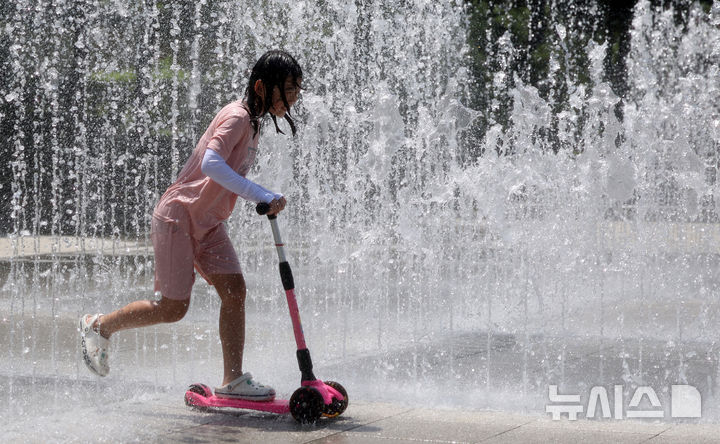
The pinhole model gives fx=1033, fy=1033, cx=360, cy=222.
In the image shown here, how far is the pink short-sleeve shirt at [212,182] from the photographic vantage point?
4504mm

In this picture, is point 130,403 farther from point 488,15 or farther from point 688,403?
point 488,15

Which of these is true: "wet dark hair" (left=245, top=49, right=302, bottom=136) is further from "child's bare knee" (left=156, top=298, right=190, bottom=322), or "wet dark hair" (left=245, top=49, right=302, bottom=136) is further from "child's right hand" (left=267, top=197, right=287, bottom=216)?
"child's bare knee" (left=156, top=298, right=190, bottom=322)

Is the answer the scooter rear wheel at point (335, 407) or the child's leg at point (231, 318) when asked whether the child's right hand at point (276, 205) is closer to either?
the child's leg at point (231, 318)

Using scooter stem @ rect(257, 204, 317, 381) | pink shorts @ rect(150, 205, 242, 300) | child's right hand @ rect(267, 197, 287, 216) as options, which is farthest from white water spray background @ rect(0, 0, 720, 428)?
child's right hand @ rect(267, 197, 287, 216)

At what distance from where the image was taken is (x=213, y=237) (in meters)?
4.69

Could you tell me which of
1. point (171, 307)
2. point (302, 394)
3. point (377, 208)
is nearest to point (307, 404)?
point (302, 394)

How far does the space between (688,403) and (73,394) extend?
2.98 metres

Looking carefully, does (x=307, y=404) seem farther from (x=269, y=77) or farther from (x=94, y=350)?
(x=269, y=77)

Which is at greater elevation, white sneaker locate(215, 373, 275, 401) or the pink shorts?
the pink shorts

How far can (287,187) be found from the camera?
10211 mm

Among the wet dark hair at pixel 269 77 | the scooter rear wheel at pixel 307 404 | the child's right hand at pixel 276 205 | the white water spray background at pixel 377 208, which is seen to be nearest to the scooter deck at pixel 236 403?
the scooter rear wheel at pixel 307 404

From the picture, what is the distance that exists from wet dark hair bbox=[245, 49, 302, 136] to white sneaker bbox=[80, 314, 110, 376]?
117cm

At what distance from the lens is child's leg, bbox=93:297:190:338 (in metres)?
4.61

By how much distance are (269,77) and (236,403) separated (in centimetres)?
146
